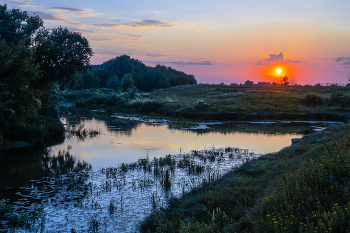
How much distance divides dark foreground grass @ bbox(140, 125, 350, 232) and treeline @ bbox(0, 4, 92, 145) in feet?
→ 44.8

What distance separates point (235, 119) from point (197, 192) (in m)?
34.5

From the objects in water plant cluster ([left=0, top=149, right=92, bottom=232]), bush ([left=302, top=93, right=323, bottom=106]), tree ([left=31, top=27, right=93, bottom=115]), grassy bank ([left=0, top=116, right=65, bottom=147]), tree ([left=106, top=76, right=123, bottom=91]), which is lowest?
water plant cluster ([left=0, top=149, right=92, bottom=232])

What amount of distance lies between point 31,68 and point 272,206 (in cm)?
1766

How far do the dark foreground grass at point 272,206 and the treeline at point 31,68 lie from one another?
13665 mm

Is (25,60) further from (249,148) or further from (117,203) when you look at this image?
(249,148)

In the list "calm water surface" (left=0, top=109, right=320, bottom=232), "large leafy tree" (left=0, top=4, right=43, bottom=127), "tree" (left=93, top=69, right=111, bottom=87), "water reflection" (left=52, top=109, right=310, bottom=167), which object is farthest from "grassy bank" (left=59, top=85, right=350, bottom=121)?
"tree" (left=93, top=69, right=111, bottom=87)

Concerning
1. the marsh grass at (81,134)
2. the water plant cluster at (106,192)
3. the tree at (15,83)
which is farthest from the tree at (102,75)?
the water plant cluster at (106,192)

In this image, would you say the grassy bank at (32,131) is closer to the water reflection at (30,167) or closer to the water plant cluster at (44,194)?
the water reflection at (30,167)

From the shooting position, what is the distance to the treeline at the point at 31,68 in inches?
776

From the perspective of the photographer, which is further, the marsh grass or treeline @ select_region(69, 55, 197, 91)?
treeline @ select_region(69, 55, 197, 91)

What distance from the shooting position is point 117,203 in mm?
12672

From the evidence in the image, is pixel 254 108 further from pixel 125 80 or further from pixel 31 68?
pixel 125 80

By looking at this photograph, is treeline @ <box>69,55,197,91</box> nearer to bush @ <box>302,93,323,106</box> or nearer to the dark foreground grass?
bush @ <box>302,93,323,106</box>

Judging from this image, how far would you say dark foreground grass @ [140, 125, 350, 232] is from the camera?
7.29 m
